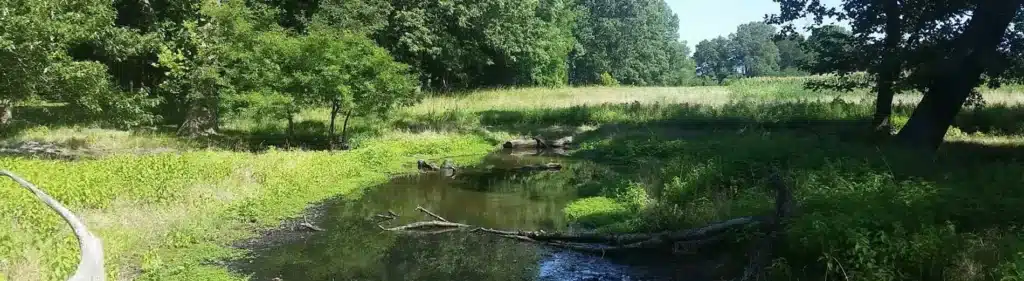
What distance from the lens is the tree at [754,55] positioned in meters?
129

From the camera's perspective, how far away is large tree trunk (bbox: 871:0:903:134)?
54.0ft

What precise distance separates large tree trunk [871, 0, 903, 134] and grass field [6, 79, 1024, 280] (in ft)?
3.54

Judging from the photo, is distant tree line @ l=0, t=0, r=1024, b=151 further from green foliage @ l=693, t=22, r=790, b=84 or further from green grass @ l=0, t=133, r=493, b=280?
green foliage @ l=693, t=22, r=790, b=84

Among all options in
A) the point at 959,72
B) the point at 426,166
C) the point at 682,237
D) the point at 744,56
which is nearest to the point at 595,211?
the point at 682,237

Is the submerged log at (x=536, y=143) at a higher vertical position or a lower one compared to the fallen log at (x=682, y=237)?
lower

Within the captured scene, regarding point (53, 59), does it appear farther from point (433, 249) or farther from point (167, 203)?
point (433, 249)

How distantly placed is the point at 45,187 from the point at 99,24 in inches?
386

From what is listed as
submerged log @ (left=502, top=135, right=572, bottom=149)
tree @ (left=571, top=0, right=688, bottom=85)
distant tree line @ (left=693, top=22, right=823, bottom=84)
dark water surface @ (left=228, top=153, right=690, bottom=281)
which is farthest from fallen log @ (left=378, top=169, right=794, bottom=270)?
distant tree line @ (left=693, top=22, right=823, bottom=84)

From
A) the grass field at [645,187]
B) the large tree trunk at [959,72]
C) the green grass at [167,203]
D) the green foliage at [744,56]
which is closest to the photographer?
the grass field at [645,187]

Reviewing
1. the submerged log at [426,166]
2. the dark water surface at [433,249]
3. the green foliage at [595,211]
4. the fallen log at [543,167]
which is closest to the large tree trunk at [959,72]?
the green foliage at [595,211]

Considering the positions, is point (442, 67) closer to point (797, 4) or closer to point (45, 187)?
point (797, 4)

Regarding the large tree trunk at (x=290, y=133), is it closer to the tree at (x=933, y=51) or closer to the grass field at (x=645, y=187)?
the grass field at (x=645, y=187)

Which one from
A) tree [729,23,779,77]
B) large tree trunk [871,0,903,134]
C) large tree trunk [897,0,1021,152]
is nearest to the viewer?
large tree trunk [897,0,1021,152]

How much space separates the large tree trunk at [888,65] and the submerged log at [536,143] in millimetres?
10047
